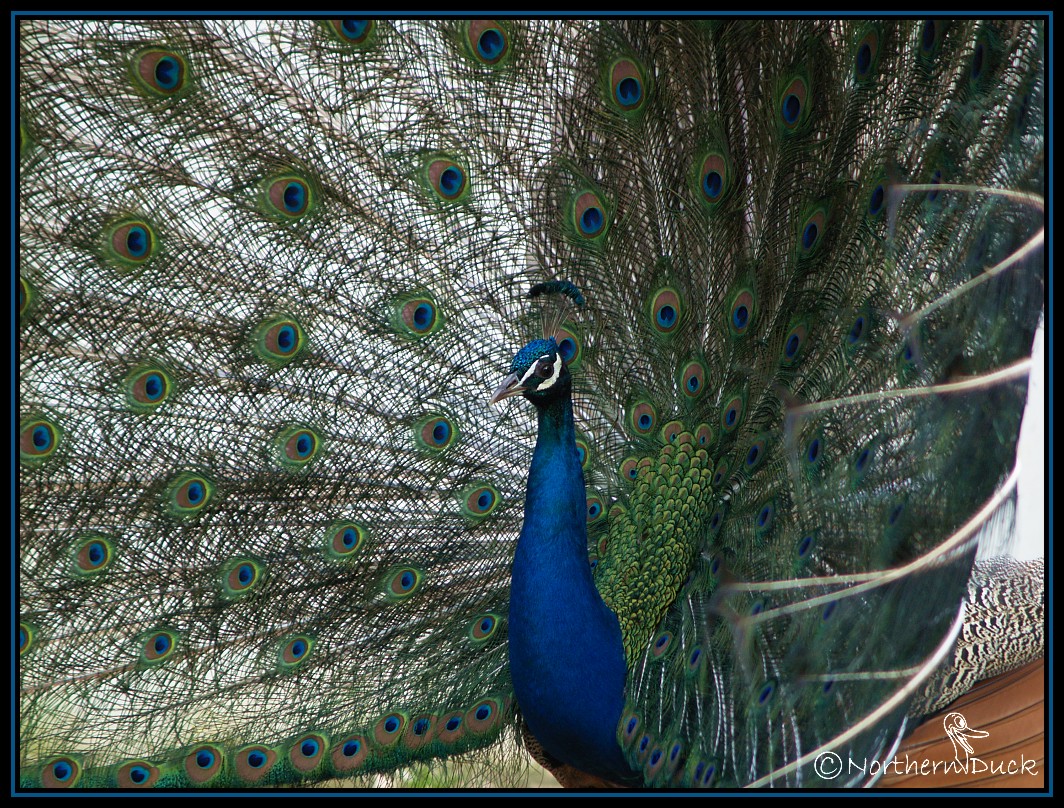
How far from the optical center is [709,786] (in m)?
1.81

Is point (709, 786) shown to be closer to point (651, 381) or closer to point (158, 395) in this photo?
point (651, 381)

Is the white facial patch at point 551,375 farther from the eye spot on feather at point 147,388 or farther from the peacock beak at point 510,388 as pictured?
the eye spot on feather at point 147,388

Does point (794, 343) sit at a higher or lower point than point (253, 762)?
higher

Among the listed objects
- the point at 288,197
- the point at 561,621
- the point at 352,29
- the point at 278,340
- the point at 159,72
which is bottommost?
the point at 561,621

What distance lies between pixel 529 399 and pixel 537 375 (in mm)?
66

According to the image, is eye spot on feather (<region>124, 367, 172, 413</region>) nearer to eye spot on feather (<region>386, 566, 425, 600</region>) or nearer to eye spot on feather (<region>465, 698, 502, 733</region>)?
eye spot on feather (<region>386, 566, 425, 600</region>)

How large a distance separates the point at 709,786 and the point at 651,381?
90cm

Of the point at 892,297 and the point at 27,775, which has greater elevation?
the point at 892,297

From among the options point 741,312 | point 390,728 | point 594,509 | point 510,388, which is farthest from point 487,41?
point 390,728

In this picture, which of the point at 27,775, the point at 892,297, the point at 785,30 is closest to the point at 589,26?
the point at 785,30

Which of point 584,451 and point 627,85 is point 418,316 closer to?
point 584,451

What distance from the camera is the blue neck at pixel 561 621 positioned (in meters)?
1.58

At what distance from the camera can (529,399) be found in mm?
1519

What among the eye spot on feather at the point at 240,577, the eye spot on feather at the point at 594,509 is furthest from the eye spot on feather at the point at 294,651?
the eye spot on feather at the point at 594,509
